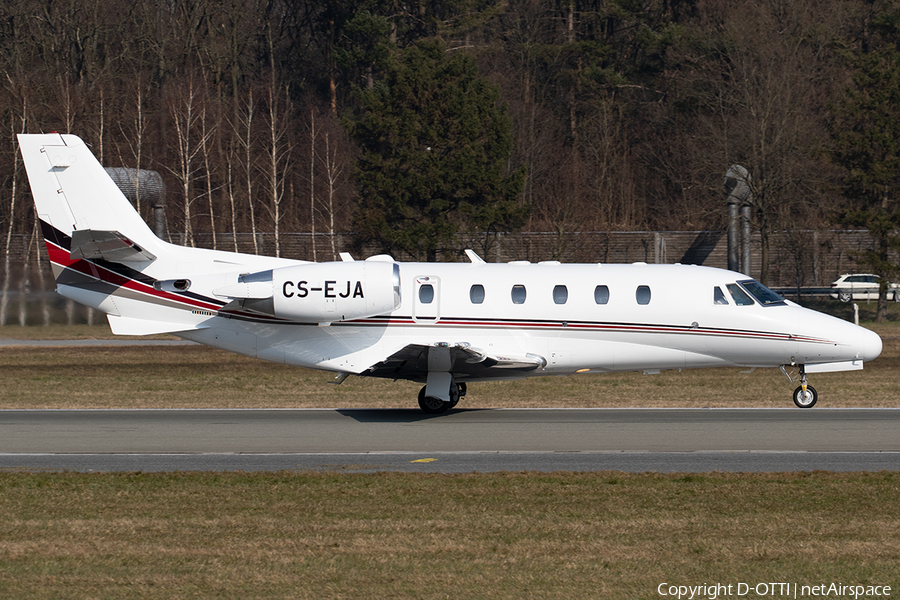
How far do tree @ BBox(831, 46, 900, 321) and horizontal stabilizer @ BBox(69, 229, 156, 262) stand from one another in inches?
1403

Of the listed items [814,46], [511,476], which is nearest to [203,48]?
[814,46]

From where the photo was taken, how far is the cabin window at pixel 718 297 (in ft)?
64.7

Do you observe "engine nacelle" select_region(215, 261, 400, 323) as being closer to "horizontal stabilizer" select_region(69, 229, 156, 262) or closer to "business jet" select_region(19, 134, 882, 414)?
"business jet" select_region(19, 134, 882, 414)

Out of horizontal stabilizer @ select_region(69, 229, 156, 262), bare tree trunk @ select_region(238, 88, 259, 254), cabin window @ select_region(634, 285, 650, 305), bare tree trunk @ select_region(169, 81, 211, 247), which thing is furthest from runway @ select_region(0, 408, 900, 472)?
bare tree trunk @ select_region(238, 88, 259, 254)

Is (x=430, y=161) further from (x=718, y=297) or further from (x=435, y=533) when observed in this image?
(x=435, y=533)

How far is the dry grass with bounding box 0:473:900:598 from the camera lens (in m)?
8.43

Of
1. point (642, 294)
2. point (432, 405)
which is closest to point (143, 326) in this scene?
point (432, 405)

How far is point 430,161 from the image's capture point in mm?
45875

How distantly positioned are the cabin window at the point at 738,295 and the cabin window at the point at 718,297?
17 cm

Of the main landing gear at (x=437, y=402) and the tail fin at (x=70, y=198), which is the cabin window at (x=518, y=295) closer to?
the main landing gear at (x=437, y=402)

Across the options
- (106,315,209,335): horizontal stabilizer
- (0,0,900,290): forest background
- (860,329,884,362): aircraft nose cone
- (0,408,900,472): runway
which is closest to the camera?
(0,408,900,472): runway

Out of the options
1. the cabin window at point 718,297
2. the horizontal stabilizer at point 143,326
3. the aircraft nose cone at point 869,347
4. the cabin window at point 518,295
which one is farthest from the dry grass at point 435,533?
the aircraft nose cone at point 869,347

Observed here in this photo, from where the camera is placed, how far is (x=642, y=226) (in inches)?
2341

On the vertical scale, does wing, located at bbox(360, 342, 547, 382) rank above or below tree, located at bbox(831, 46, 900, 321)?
below
